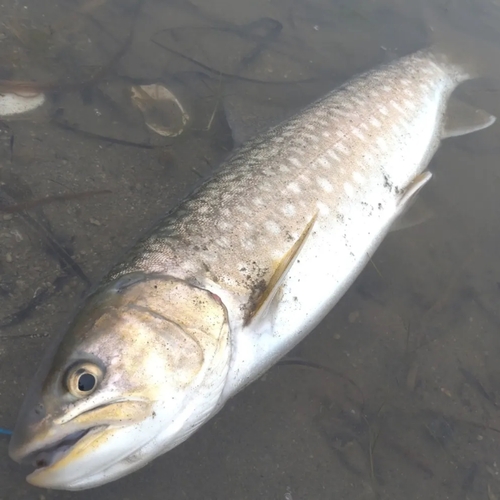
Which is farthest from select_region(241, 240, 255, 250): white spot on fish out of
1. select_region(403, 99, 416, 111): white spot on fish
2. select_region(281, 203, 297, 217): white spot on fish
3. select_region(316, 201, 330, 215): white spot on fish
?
select_region(403, 99, 416, 111): white spot on fish

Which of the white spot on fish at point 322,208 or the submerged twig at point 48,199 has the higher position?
the white spot on fish at point 322,208

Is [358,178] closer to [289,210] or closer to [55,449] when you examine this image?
[289,210]

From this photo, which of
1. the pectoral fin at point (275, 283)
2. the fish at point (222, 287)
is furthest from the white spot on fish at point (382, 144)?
the pectoral fin at point (275, 283)

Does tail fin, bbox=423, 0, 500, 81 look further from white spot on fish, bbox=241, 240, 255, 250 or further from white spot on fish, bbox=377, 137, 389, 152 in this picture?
white spot on fish, bbox=241, 240, 255, 250

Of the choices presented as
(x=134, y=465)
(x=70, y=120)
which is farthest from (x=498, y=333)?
(x=70, y=120)

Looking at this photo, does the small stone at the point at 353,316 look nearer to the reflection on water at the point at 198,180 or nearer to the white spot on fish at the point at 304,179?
the reflection on water at the point at 198,180

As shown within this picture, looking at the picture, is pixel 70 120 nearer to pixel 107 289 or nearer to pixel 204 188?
pixel 204 188
